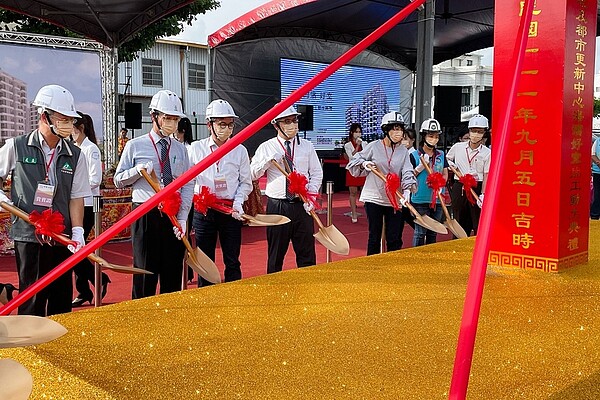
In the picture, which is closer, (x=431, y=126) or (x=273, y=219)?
(x=273, y=219)

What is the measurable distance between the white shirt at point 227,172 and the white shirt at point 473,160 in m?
2.15

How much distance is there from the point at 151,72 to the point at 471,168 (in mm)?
14531

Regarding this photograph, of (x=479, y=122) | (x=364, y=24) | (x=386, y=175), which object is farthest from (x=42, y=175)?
(x=364, y=24)

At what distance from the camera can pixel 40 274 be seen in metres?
2.58

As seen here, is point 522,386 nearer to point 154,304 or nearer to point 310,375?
point 310,375

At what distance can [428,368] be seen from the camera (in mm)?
1138

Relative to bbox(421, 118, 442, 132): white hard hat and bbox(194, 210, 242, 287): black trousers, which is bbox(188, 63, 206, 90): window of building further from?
bbox(194, 210, 242, 287): black trousers

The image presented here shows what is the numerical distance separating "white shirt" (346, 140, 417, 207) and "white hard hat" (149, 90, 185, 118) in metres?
1.45

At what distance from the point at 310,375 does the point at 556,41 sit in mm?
1431

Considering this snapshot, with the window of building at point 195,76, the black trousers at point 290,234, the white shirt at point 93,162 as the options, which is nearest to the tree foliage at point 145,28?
the white shirt at point 93,162

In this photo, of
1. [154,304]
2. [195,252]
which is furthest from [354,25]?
[154,304]

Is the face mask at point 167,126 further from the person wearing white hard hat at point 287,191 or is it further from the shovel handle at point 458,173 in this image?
the shovel handle at point 458,173

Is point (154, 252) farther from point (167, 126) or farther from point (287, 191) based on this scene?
point (287, 191)

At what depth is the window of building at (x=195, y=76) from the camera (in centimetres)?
1847
